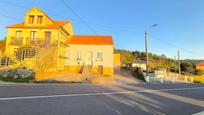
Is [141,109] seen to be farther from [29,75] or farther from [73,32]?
[73,32]

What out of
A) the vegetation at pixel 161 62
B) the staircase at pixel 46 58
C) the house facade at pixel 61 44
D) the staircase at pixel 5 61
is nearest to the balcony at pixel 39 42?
the house facade at pixel 61 44

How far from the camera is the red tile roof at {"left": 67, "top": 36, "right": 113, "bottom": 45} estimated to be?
3981 centimetres

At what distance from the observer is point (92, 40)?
1642 inches

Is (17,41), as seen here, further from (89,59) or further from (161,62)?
(161,62)

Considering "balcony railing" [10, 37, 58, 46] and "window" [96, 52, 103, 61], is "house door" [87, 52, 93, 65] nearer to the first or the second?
"window" [96, 52, 103, 61]

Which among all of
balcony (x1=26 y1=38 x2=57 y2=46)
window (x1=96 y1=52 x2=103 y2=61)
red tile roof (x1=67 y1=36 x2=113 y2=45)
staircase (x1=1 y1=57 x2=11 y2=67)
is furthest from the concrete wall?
staircase (x1=1 y1=57 x2=11 y2=67)

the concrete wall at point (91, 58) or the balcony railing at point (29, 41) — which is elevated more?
the balcony railing at point (29, 41)

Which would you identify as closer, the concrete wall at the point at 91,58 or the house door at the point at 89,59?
the concrete wall at the point at 91,58

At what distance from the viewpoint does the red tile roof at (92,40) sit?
131ft

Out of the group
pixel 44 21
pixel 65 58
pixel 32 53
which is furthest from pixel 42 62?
pixel 44 21

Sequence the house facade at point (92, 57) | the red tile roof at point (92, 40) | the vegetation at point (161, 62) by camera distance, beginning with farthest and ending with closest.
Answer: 1. the vegetation at point (161, 62)
2. the red tile roof at point (92, 40)
3. the house facade at point (92, 57)

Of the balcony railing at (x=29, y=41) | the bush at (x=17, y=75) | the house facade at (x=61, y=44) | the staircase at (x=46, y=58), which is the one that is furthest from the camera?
the house facade at (x=61, y=44)

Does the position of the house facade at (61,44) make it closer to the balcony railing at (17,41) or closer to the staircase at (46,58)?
the balcony railing at (17,41)

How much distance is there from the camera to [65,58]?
39406mm
